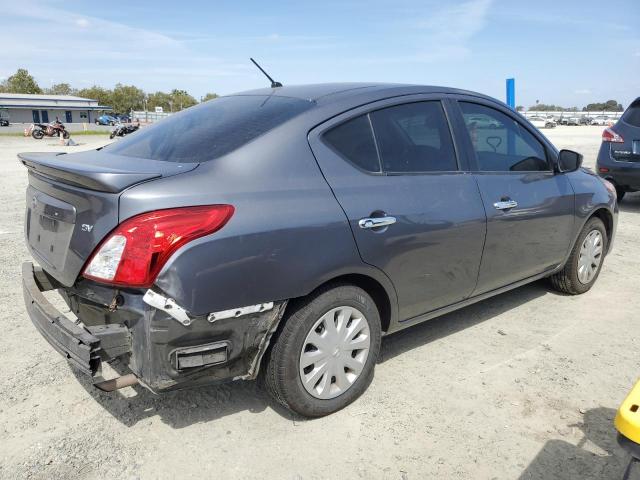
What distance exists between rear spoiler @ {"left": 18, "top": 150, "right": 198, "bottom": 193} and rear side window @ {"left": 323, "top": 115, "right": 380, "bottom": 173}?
77cm

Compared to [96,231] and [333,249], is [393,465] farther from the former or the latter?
[96,231]

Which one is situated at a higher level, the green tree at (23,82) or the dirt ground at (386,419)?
the green tree at (23,82)

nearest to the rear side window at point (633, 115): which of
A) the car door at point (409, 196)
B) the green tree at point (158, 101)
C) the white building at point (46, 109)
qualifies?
the car door at point (409, 196)

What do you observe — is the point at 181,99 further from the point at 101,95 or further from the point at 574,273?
the point at 574,273

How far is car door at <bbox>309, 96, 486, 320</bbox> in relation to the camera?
2.78 meters

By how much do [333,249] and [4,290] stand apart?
11.5 feet

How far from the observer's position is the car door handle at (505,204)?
355 centimetres

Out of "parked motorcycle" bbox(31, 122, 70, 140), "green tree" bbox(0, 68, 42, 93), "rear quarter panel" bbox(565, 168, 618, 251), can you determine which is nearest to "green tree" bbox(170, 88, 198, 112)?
"green tree" bbox(0, 68, 42, 93)

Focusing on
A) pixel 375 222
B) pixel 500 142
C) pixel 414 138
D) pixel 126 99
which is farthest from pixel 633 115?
pixel 126 99

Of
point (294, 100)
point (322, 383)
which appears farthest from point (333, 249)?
point (294, 100)

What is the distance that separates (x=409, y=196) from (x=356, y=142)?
439 millimetres

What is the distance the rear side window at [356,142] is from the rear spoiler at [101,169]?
0.77 meters

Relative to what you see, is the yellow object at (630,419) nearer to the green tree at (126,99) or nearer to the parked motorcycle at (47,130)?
the parked motorcycle at (47,130)

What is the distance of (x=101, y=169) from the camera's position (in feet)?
8.09
